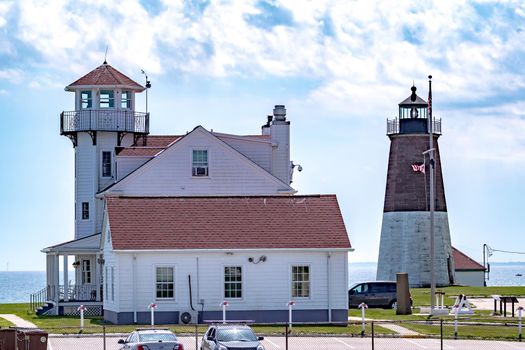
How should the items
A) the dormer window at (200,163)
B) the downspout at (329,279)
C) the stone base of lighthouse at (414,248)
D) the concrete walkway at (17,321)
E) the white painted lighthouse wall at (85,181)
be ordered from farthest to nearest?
the stone base of lighthouse at (414,248)
the white painted lighthouse wall at (85,181)
the dormer window at (200,163)
the downspout at (329,279)
the concrete walkway at (17,321)

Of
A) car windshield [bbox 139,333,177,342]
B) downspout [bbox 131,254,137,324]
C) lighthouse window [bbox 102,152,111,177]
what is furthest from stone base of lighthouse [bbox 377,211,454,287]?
car windshield [bbox 139,333,177,342]

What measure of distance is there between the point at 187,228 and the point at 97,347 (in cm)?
1320

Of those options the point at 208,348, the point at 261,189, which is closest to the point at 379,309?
the point at 261,189

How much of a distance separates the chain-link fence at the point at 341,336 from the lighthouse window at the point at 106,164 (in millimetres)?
20574

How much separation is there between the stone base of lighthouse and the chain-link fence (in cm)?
2950

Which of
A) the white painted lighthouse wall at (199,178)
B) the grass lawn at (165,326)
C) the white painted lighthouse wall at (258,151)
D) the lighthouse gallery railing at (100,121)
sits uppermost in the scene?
the lighthouse gallery railing at (100,121)

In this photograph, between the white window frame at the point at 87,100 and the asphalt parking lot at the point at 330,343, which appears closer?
the asphalt parking lot at the point at 330,343

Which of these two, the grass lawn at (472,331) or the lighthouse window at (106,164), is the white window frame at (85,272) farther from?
the grass lawn at (472,331)

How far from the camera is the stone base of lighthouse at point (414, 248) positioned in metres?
85.4

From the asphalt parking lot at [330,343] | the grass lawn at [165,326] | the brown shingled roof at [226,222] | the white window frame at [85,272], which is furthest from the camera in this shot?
the white window frame at [85,272]

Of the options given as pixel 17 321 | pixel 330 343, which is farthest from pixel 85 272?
pixel 330 343

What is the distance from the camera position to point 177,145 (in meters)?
67.4

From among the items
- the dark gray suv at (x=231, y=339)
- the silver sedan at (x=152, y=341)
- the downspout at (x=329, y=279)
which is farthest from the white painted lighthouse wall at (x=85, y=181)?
the silver sedan at (x=152, y=341)

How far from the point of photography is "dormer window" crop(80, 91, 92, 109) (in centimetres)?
7200
